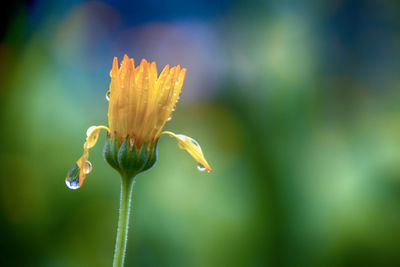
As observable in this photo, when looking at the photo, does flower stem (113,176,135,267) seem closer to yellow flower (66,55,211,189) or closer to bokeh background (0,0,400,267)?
yellow flower (66,55,211,189)

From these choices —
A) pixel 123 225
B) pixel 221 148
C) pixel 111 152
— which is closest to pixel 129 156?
pixel 111 152

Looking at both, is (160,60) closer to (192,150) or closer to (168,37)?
(168,37)

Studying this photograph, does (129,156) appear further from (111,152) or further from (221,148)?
(221,148)

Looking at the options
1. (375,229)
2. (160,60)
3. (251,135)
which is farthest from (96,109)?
(375,229)

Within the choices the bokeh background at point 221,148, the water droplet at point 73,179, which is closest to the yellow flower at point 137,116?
the water droplet at point 73,179

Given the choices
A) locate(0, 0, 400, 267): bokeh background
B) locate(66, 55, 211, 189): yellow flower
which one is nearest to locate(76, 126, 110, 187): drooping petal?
locate(66, 55, 211, 189): yellow flower
